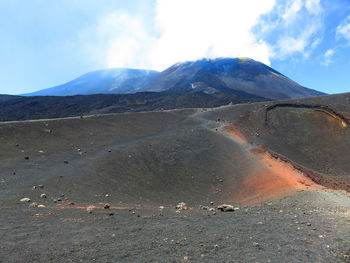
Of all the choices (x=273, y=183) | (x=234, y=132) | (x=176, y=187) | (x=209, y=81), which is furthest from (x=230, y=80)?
(x=176, y=187)

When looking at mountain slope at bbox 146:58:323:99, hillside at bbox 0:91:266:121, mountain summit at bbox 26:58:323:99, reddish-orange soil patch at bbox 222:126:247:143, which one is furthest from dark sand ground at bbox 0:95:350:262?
mountain slope at bbox 146:58:323:99

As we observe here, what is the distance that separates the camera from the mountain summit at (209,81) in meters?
88.3

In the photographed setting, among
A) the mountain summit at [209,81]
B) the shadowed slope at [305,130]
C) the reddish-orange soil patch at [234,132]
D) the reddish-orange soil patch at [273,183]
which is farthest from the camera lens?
the mountain summit at [209,81]

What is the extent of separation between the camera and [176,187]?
12.0 m

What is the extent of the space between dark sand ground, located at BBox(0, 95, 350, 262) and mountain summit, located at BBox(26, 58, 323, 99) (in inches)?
2203

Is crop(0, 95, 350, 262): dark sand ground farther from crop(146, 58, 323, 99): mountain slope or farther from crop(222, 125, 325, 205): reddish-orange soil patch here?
crop(146, 58, 323, 99): mountain slope

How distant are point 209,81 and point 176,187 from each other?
3333 inches

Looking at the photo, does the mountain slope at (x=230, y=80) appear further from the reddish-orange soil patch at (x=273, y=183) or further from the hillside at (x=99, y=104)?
the reddish-orange soil patch at (x=273, y=183)

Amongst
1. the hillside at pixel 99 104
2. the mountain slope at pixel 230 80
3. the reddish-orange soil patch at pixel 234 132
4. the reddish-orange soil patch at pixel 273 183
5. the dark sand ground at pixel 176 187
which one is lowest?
the reddish-orange soil patch at pixel 273 183

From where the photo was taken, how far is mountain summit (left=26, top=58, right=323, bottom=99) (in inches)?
3477

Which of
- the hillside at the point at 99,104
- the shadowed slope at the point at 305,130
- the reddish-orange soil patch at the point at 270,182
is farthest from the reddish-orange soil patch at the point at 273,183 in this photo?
the hillside at the point at 99,104

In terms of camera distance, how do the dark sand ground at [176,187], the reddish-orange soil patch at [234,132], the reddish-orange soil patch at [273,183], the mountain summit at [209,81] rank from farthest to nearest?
the mountain summit at [209,81] → the reddish-orange soil patch at [234,132] → the reddish-orange soil patch at [273,183] → the dark sand ground at [176,187]

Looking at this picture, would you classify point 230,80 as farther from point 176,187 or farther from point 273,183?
point 176,187

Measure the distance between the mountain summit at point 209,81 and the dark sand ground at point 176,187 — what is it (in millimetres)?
55951
